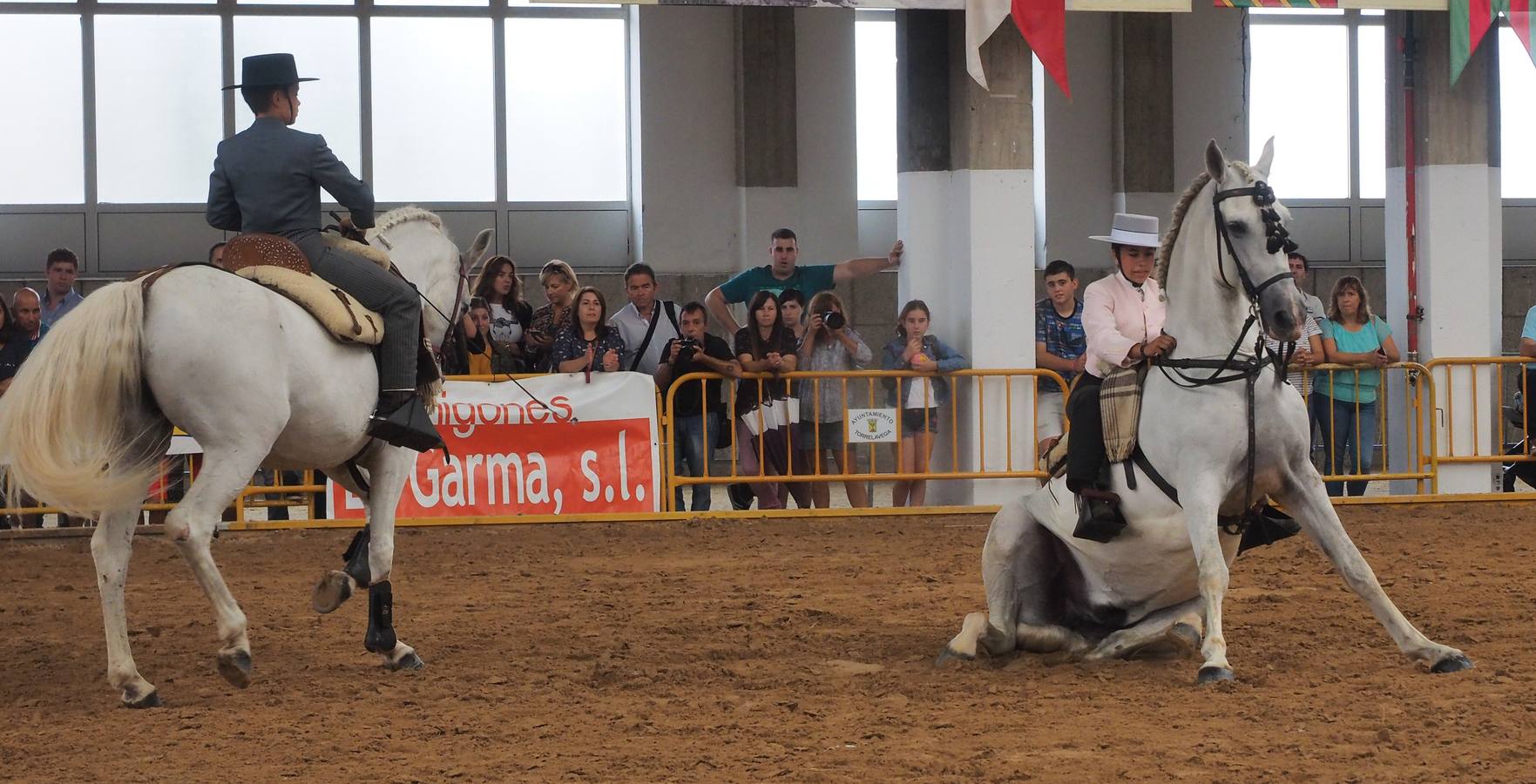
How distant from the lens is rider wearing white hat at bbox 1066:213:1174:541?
22.2ft

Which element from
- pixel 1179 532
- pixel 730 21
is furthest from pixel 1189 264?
pixel 730 21

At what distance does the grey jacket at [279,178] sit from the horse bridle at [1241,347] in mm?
3641

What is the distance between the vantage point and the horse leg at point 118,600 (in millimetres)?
6484

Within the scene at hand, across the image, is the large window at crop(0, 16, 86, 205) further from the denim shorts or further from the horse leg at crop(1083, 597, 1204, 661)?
the horse leg at crop(1083, 597, 1204, 661)

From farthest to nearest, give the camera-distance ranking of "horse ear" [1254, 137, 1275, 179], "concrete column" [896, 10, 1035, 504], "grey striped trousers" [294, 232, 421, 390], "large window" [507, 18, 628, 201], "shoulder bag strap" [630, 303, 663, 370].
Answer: "large window" [507, 18, 628, 201] < "concrete column" [896, 10, 1035, 504] < "shoulder bag strap" [630, 303, 663, 370] < "grey striped trousers" [294, 232, 421, 390] < "horse ear" [1254, 137, 1275, 179]

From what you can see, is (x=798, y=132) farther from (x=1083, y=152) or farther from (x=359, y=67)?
(x=359, y=67)

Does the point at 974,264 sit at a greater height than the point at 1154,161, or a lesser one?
lesser

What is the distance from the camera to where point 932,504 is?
563 inches

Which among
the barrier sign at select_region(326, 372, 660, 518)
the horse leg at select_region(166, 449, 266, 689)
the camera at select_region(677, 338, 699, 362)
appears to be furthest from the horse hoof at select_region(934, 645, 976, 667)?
the camera at select_region(677, 338, 699, 362)

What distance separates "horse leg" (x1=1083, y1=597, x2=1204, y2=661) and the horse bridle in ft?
1.76

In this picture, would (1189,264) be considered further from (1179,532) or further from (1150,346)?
(1179,532)

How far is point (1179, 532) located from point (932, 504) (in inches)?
297

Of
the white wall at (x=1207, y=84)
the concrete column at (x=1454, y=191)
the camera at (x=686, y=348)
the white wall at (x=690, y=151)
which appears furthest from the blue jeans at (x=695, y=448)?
the white wall at (x=1207, y=84)

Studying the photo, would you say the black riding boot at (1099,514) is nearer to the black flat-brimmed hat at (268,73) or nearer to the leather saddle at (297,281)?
the leather saddle at (297,281)
